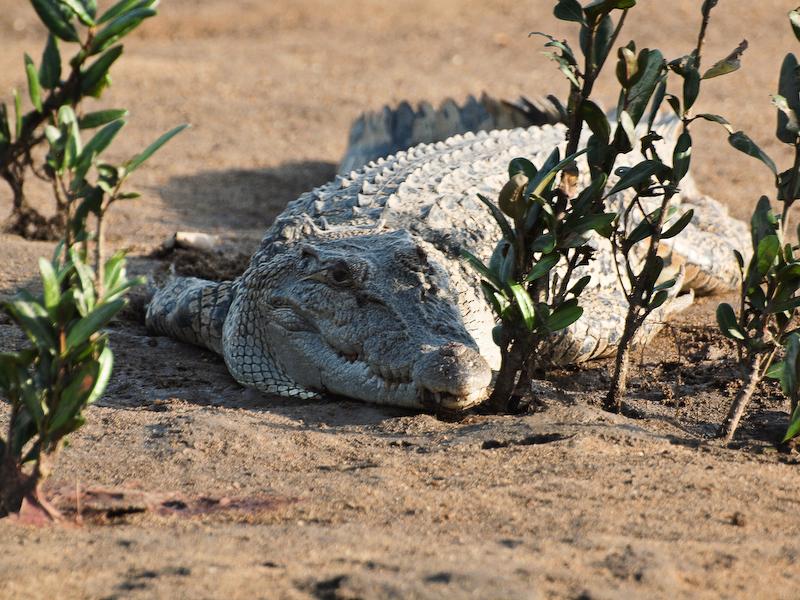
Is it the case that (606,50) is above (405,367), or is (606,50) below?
above

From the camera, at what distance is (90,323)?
8.46 ft

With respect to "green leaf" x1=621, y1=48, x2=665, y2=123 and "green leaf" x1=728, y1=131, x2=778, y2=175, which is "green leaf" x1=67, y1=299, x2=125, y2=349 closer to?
"green leaf" x1=621, y1=48, x2=665, y2=123

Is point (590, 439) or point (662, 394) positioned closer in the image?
point (590, 439)

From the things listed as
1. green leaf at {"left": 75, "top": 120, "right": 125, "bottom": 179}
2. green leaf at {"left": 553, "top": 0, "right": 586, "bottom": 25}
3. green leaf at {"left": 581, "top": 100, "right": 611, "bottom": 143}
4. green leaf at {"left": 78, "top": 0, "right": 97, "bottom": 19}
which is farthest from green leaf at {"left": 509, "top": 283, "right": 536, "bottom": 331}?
green leaf at {"left": 78, "top": 0, "right": 97, "bottom": 19}

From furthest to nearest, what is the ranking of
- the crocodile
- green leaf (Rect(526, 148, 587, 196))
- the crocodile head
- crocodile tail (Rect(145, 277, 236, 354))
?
crocodile tail (Rect(145, 277, 236, 354)), the crocodile, the crocodile head, green leaf (Rect(526, 148, 587, 196))

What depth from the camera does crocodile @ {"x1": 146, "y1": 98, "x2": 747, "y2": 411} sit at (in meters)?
4.03

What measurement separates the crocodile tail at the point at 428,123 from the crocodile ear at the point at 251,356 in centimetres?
329

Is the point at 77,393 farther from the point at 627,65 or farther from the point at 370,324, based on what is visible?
the point at 627,65

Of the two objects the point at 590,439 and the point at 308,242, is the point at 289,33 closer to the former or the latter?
the point at 308,242

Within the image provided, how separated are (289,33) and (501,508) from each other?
40.2 feet

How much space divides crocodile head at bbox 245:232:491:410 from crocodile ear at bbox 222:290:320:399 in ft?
0.09

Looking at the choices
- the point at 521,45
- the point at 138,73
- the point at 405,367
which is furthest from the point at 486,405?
the point at 521,45

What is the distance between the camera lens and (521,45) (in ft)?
44.4

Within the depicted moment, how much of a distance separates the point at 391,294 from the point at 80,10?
197 centimetres
